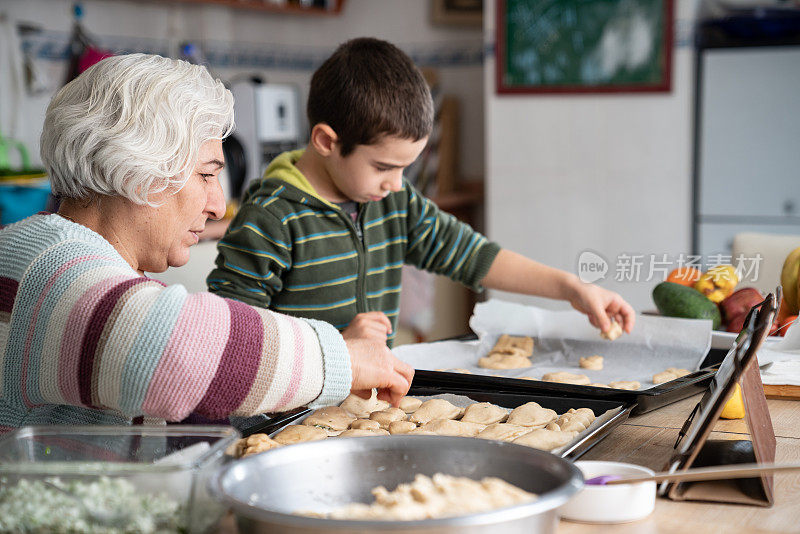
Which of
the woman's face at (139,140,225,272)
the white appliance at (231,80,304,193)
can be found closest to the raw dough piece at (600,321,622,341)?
the woman's face at (139,140,225,272)

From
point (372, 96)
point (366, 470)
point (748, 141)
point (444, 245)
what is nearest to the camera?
point (366, 470)

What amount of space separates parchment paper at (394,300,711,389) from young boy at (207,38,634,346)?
62 mm

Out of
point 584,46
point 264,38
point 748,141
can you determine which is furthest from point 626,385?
point 264,38

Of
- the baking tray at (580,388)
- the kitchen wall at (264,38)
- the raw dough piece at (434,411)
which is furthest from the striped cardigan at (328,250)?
the kitchen wall at (264,38)

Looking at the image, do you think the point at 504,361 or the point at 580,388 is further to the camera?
the point at 504,361

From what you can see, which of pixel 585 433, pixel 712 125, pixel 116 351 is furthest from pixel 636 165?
pixel 116 351

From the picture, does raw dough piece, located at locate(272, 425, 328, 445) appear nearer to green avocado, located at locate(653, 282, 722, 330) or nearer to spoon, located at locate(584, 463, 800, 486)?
spoon, located at locate(584, 463, 800, 486)

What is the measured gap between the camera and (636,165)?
3.75 meters

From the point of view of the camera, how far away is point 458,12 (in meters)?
4.47

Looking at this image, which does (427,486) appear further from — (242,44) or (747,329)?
(242,44)

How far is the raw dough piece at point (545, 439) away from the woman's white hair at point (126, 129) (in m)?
0.56

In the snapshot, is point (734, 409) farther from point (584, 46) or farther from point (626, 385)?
point (584, 46)

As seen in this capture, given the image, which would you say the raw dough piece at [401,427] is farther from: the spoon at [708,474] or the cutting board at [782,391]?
the cutting board at [782,391]

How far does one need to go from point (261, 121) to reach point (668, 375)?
2.78 metres
